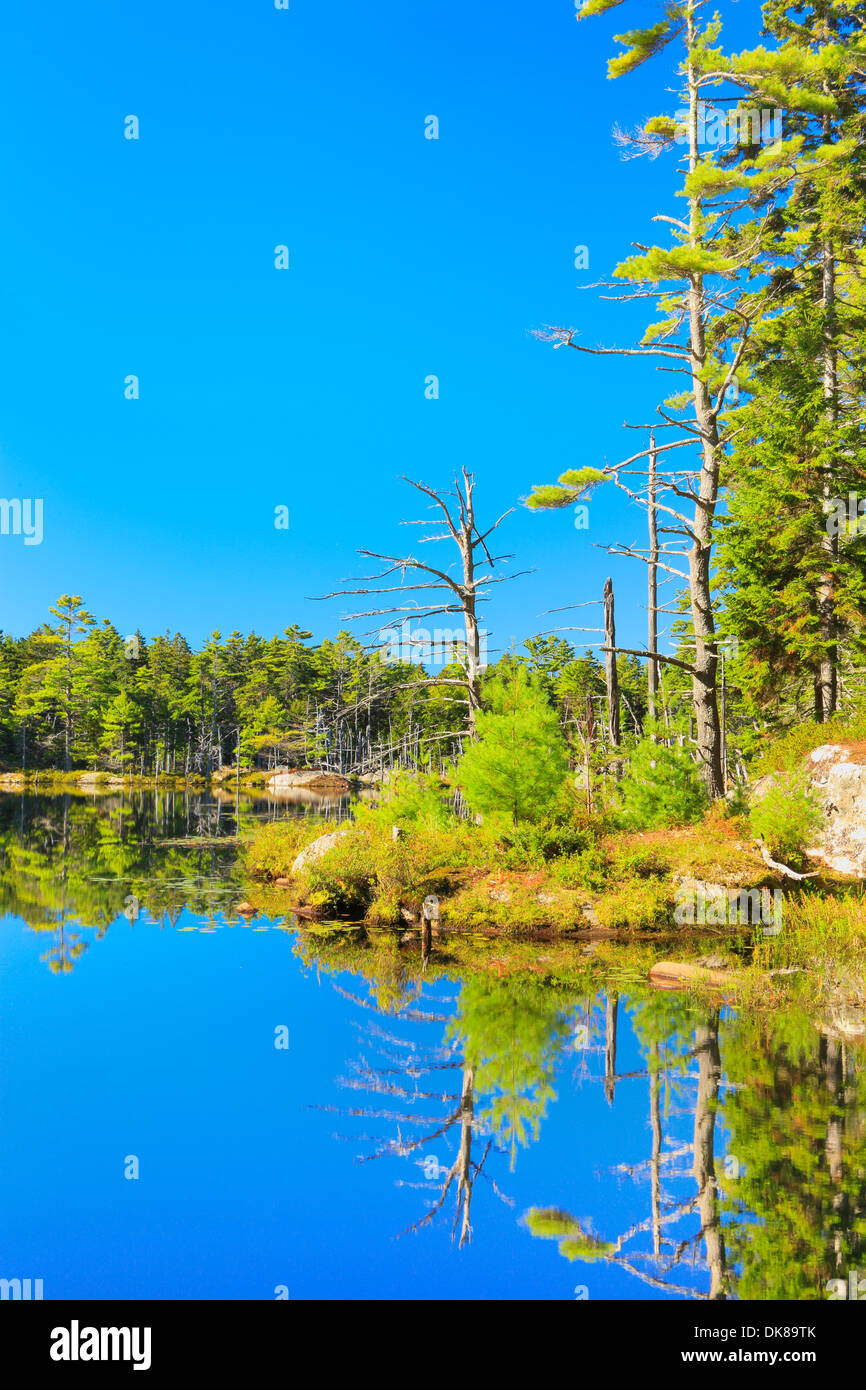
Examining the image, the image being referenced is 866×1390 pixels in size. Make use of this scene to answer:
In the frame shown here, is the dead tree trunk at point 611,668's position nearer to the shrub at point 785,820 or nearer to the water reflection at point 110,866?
the shrub at point 785,820

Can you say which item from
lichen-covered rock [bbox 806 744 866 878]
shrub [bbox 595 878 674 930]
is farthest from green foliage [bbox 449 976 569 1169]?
lichen-covered rock [bbox 806 744 866 878]

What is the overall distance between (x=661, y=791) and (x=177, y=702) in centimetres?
7393

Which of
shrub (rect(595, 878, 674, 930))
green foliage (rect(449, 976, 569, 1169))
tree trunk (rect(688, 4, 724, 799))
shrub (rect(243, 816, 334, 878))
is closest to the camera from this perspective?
green foliage (rect(449, 976, 569, 1169))

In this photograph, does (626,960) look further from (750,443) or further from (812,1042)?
(750,443)

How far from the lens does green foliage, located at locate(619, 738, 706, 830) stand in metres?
18.2

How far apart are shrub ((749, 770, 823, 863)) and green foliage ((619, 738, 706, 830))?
197 cm

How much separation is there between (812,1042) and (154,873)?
19.9 metres

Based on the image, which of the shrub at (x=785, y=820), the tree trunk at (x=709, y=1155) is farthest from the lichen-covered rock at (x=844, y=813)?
the tree trunk at (x=709, y=1155)

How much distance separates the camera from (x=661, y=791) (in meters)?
18.2

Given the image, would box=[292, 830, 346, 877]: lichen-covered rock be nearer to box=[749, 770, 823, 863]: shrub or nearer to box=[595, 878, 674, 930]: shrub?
box=[595, 878, 674, 930]: shrub

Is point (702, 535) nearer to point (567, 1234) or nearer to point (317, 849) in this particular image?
point (317, 849)

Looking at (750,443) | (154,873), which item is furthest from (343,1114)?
(750,443)

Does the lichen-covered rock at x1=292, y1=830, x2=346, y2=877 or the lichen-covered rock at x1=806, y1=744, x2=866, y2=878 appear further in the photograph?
the lichen-covered rock at x1=292, y1=830, x2=346, y2=877

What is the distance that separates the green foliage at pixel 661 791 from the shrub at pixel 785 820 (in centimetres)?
197
